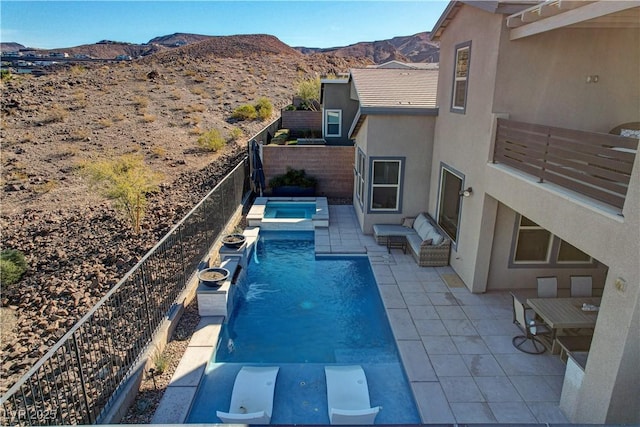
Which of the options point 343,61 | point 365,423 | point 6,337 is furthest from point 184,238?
point 343,61

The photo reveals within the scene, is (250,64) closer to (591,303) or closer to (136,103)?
(136,103)

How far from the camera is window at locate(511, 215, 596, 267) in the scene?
8.83 m

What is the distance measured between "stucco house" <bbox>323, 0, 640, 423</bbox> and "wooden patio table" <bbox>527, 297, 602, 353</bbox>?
0.97 meters

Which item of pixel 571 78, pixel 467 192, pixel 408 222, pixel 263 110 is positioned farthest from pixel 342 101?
pixel 571 78

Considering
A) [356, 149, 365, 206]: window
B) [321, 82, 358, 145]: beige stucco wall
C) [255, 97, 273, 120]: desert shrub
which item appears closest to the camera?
[356, 149, 365, 206]: window


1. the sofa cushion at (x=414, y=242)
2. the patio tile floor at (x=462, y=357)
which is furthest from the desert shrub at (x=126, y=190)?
the sofa cushion at (x=414, y=242)

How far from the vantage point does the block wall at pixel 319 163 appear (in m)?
16.9

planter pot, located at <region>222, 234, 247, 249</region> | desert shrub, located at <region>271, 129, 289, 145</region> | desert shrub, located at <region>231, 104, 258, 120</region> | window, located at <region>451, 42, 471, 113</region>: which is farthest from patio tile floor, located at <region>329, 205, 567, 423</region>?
desert shrub, located at <region>231, 104, 258, 120</region>

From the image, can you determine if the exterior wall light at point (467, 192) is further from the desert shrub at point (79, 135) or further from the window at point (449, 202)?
the desert shrub at point (79, 135)

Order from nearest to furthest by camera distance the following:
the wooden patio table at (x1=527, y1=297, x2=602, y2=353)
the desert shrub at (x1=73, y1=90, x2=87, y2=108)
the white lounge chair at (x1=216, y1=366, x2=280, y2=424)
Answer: the white lounge chair at (x1=216, y1=366, x2=280, y2=424) → the wooden patio table at (x1=527, y1=297, x2=602, y2=353) → the desert shrub at (x1=73, y1=90, x2=87, y2=108)

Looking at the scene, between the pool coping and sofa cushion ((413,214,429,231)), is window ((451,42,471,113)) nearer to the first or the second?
sofa cushion ((413,214,429,231))

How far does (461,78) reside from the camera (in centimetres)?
959

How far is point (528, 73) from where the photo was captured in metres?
7.66

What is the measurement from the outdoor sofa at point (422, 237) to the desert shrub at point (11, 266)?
32.5 feet
